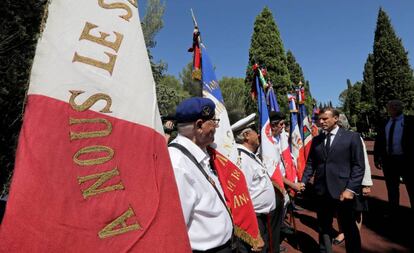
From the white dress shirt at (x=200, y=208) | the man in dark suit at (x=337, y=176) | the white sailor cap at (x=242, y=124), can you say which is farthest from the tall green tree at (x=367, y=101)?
the white dress shirt at (x=200, y=208)

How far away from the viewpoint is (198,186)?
188cm

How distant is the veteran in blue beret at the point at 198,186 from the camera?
72.2 inches

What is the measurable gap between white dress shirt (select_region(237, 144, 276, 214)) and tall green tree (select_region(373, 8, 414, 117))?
26.0m

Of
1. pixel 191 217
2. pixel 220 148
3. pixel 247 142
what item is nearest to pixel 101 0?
pixel 191 217

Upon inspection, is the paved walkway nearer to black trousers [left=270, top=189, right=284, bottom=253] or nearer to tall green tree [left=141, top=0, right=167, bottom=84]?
black trousers [left=270, top=189, right=284, bottom=253]

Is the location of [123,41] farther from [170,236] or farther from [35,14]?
[35,14]

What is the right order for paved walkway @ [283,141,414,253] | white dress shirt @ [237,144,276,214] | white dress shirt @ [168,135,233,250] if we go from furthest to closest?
paved walkway @ [283,141,414,253]
white dress shirt @ [237,144,276,214]
white dress shirt @ [168,135,233,250]

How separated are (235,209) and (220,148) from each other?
522 millimetres

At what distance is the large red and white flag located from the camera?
107 centimetres

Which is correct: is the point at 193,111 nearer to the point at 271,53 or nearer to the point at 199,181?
the point at 199,181

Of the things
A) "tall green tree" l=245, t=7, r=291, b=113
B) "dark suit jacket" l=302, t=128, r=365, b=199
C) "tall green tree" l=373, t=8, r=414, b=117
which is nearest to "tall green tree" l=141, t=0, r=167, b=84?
"tall green tree" l=245, t=7, r=291, b=113

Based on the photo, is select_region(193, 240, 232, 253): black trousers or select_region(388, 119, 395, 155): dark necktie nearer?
select_region(193, 240, 232, 253): black trousers

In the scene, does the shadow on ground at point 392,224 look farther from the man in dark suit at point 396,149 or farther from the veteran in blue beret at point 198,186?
the veteran in blue beret at point 198,186

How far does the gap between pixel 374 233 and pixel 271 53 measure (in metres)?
15.5
